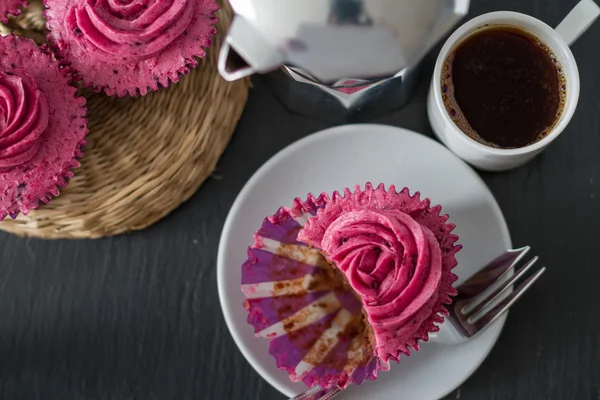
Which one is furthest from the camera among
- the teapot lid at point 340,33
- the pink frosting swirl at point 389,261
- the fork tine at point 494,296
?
the fork tine at point 494,296

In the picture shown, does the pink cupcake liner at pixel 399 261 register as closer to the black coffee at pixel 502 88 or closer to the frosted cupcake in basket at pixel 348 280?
the frosted cupcake in basket at pixel 348 280

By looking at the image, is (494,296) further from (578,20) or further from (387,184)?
(578,20)

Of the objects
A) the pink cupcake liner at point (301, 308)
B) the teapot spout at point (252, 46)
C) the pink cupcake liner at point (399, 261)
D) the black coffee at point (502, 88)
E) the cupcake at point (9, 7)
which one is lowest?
the pink cupcake liner at point (301, 308)

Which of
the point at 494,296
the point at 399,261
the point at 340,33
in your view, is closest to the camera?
the point at 340,33

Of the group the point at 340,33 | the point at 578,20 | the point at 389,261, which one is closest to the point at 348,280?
the point at 389,261

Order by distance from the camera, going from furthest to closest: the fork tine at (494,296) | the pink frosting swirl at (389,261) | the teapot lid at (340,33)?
1. the fork tine at (494,296)
2. the pink frosting swirl at (389,261)
3. the teapot lid at (340,33)

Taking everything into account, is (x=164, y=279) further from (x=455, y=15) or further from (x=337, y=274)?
(x=455, y=15)

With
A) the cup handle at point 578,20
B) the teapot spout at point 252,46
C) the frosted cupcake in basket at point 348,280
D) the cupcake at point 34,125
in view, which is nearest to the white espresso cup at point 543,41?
the cup handle at point 578,20
